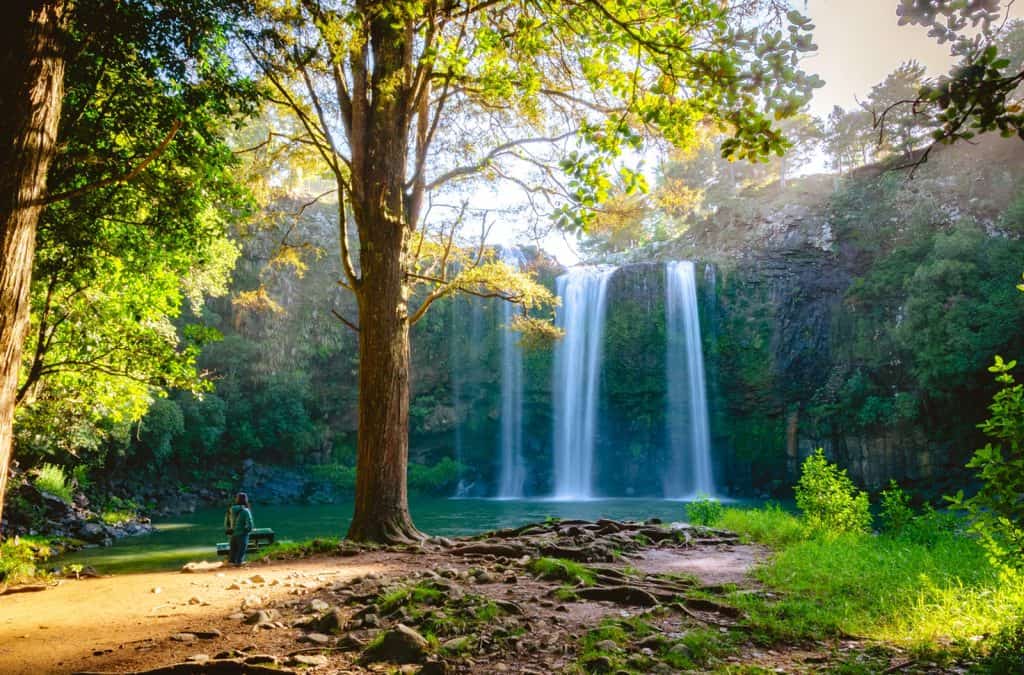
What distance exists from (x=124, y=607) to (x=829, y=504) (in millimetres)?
8992

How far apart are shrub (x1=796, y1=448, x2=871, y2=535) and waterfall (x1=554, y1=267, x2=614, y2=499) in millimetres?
19357

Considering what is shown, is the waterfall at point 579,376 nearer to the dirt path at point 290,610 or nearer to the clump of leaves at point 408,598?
the dirt path at point 290,610

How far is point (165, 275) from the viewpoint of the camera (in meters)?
10.5

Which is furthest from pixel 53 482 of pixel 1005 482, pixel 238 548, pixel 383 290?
pixel 1005 482

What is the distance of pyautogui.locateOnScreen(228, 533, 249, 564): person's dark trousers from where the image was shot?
7.78 meters

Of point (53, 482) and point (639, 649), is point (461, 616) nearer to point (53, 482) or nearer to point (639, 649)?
point (639, 649)

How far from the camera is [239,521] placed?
796cm

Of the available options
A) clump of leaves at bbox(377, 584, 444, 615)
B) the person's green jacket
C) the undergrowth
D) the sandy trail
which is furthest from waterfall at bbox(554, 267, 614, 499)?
clump of leaves at bbox(377, 584, 444, 615)

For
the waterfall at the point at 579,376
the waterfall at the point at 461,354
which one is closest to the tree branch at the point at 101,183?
the waterfall at the point at 579,376

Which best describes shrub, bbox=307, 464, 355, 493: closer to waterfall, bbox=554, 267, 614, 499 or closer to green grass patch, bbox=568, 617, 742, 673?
waterfall, bbox=554, 267, 614, 499

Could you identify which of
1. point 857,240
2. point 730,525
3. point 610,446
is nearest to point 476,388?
point 610,446

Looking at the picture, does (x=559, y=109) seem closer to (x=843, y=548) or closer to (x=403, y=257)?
(x=403, y=257)

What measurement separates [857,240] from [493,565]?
2566cm

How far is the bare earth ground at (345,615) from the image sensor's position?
362 cm
